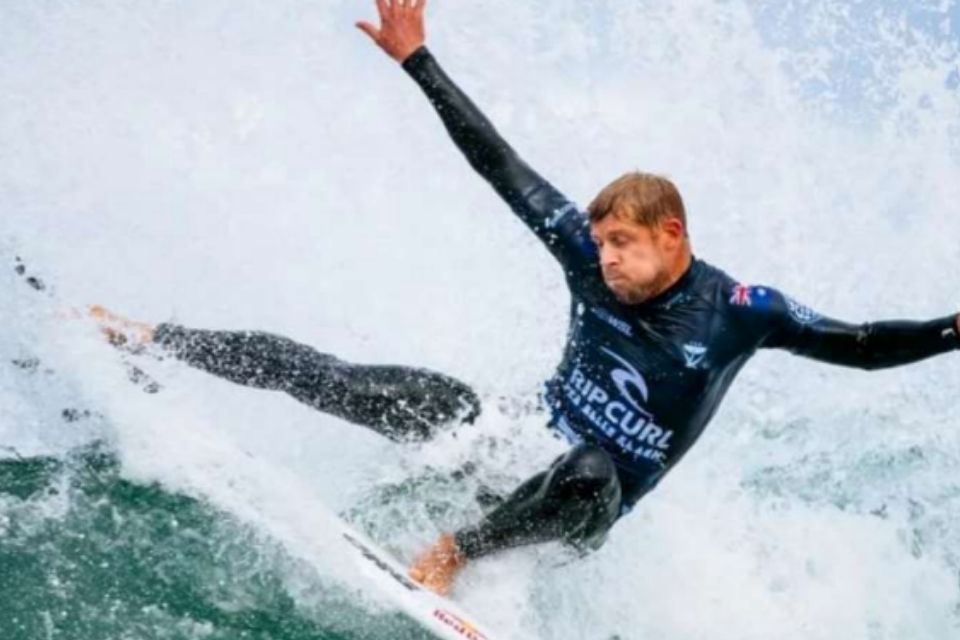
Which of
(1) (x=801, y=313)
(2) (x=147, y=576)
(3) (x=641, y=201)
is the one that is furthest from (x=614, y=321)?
(2) (x=147, y=576)

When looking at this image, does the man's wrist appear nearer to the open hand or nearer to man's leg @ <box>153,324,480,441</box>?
the open hand

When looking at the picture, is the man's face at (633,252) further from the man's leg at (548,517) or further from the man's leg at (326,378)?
the man's leg at (326,378)

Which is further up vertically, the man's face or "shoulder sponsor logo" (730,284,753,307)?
"shoulder sponsor logo" (730,284,753,307)

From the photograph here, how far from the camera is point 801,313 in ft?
18.2

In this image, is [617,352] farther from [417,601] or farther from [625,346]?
[417,601]

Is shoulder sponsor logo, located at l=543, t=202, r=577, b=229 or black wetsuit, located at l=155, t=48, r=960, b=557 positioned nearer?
black wetsuit, located at l=155, t=48, r=960, b=557

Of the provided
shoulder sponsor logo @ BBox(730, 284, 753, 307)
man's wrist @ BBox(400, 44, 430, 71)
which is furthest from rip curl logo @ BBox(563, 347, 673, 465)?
man's wrist @ BBox(400, 44, 430, 71)

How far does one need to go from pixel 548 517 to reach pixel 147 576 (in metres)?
1.82

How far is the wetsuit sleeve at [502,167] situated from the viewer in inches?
221

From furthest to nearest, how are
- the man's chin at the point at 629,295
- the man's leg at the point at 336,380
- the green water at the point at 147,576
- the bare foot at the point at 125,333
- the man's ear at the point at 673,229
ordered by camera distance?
1. the bare foot at the point at 125,333
2. the man's leg at the point at 336,380
3. the man's chin at the point at 629,295
4. the man's ear at the point at 673,229
5. the green water at the point at 147,576

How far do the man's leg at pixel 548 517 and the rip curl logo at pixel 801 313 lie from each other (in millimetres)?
1047

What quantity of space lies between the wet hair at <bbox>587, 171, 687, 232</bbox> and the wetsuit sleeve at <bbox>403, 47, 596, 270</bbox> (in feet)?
1.00

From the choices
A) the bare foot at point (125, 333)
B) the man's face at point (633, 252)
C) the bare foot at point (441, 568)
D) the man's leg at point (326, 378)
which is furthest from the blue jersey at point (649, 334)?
the bare foot at point (125, 333)

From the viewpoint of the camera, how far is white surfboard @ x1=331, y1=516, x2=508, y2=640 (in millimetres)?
5430
